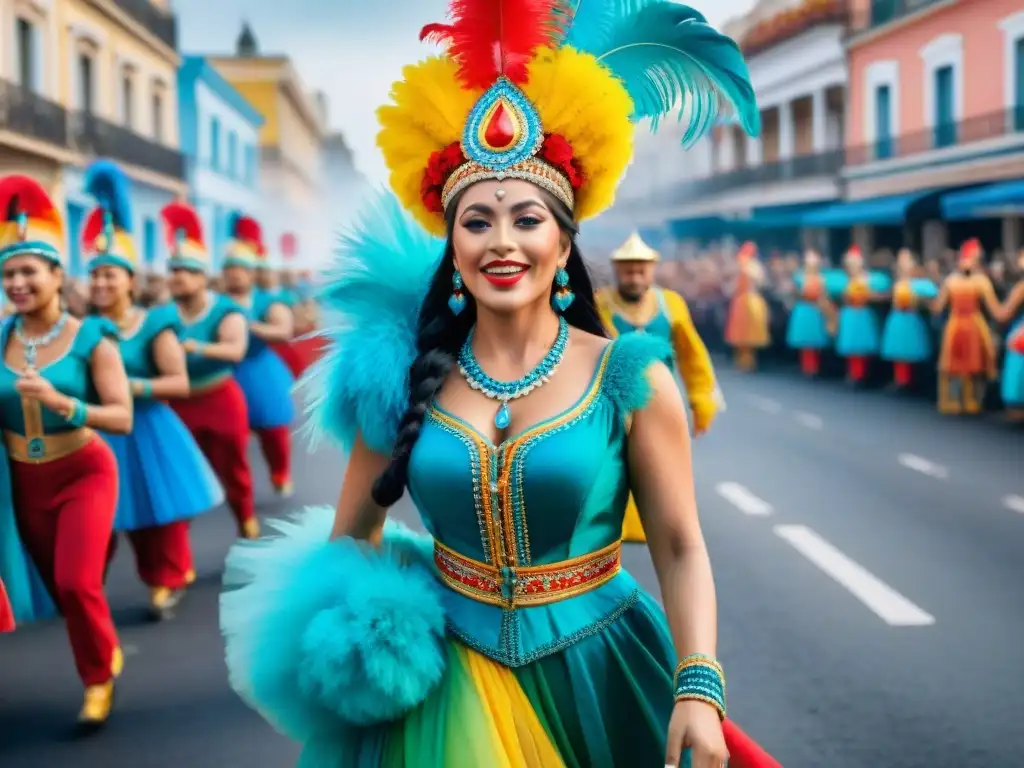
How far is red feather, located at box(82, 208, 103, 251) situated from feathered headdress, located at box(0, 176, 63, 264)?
1.69 metres

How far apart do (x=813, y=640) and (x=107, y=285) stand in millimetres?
4164

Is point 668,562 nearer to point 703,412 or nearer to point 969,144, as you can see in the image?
point 703,412

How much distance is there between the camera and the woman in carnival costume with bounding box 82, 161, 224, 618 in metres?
7.16

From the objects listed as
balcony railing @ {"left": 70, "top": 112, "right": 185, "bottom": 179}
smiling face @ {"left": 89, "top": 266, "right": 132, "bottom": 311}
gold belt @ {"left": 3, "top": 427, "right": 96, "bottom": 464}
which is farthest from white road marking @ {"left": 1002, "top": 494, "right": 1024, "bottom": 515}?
balcony railing @ {"left": 70, "top": 112, "right": 185, "bottom": 179}

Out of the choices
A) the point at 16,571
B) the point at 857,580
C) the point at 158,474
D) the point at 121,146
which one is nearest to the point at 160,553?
the point at 158,474

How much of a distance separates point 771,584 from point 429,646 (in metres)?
5.28

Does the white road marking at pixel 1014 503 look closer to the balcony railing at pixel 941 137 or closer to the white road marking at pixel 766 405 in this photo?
the white road marking at pixel 766 405

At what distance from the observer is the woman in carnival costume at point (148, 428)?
7.16 metres

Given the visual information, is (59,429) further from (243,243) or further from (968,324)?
(968,324)

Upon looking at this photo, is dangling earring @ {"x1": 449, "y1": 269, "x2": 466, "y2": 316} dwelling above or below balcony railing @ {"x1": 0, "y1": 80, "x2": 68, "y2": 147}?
below

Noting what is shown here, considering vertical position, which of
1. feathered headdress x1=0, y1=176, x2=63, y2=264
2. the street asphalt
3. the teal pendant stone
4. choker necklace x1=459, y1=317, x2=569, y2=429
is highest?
feathered headdress x1=0, y1=176, x2=63, y2=264

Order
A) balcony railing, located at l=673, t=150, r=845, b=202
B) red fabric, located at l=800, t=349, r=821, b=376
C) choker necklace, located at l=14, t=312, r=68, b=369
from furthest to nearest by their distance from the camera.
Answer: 1. balcony railing, located at l=673, t=150, r=845, b=202
2. red fabric, located at l=800, t=349, r=821, b=376
3. choker necklace, located at l=14, t=312, r=68, b=369

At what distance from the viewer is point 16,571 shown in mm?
5637

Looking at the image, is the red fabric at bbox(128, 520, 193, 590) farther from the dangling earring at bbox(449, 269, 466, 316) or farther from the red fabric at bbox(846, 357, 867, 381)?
the red fabric at bbox(846, 357, 867, 381)
